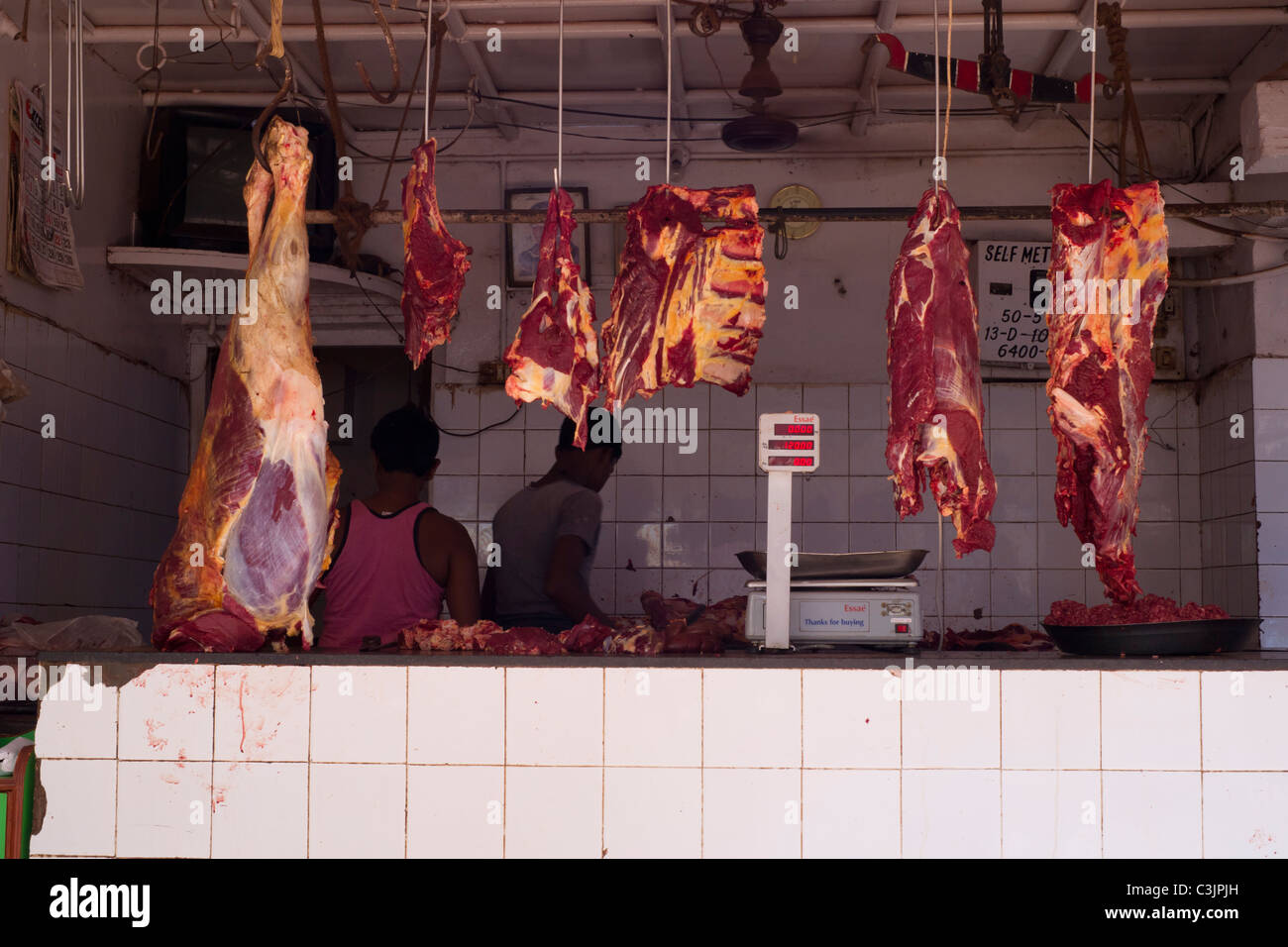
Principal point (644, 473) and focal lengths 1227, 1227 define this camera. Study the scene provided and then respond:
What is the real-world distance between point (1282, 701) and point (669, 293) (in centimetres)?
206

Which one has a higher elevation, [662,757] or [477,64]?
[477,64]

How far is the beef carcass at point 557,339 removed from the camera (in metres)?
3.71

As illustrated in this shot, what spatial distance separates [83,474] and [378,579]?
2.10 m

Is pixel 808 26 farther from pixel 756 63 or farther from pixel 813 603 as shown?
pixel 813 603

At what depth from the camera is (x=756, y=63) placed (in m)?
5.05

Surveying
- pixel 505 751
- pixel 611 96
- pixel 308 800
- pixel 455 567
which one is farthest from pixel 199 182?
pixel 505 751

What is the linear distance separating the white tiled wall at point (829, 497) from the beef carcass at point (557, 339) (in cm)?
277

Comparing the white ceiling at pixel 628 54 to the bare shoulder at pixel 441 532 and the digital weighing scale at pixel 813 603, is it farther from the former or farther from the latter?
the digital weighing scale at pixel 813 603

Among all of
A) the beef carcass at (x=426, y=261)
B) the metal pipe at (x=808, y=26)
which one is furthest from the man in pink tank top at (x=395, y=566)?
the metal pipe at (x=808, y=26)

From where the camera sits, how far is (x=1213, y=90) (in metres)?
5.98

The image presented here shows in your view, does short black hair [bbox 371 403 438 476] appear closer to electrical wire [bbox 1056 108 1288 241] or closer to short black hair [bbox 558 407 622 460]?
short black hair [bbox 558 407 622 460]

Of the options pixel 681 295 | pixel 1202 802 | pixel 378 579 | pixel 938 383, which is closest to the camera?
pixel 1202 802

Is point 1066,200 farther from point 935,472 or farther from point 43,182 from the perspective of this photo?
point 43,182
